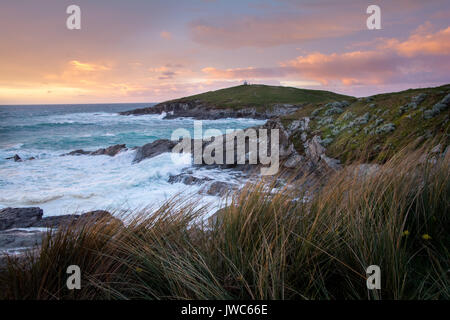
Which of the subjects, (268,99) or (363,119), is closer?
(363,119)

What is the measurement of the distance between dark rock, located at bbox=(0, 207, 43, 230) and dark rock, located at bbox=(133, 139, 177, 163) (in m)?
8.46

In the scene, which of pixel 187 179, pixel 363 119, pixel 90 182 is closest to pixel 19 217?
pixel 90 182

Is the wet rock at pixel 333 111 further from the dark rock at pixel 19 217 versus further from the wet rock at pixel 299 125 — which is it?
the dark rock at pixel 19 217

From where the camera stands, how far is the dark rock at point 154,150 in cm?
1573

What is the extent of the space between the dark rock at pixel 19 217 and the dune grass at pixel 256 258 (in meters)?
5.48

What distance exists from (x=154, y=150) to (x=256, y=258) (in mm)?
15216

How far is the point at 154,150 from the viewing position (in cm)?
1627

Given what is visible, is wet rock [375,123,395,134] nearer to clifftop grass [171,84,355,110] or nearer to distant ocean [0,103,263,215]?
distant ocean [0,103,263,215]

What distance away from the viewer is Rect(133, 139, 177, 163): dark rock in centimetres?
1573

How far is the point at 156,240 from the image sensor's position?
2.33m

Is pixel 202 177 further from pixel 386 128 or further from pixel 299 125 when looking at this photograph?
pixel 386 128
